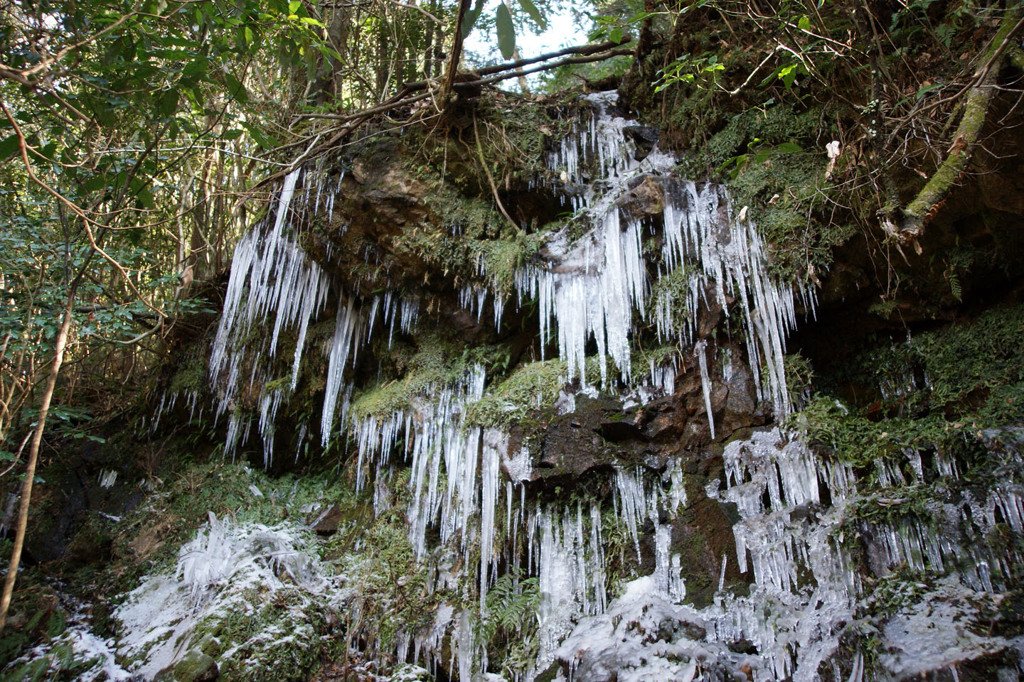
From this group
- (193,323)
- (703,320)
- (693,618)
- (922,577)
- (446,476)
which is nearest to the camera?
(922,577)

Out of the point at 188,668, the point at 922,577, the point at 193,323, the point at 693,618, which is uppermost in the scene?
the point at 193,323

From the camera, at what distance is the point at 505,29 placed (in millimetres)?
1847

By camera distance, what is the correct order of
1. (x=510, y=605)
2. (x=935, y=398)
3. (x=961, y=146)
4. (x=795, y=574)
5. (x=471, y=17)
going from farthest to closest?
(x=510, y=605), (x=935, y=398), (x=795, y=574), (x=961, y=146), (x=471, y=17)

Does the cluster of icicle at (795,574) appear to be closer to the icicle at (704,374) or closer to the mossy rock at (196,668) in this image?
the icicle at (704,374)

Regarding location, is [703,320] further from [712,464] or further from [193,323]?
[193,323]

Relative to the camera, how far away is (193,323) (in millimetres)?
7562

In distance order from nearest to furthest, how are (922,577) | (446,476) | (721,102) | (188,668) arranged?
(922,577) → (188,668) → (446,476) → (721,102)

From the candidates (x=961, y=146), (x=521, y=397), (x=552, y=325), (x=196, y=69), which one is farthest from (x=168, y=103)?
(x=961, y=146)

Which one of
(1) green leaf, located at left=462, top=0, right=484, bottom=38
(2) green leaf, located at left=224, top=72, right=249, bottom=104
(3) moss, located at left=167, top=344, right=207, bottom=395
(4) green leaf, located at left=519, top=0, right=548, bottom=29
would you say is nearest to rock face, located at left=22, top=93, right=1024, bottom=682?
(3) moss, located at left=167, top=344, right=207, bottom=395

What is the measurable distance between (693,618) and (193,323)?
21.8 feet

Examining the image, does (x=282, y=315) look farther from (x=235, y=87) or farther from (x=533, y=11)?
(x=533, y=11)

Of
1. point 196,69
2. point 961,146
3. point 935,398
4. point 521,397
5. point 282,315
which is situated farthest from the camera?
point 282,315

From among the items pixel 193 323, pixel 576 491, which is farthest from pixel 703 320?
pixel 193 323

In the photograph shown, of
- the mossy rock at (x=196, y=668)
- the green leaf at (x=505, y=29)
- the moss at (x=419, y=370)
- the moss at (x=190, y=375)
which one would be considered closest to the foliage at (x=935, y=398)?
the moss at (x=419, y=370)
